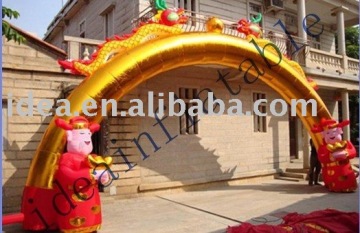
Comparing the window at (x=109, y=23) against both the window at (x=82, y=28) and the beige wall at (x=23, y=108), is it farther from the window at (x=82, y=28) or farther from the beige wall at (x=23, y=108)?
the beige wall at (x=23, y=108)

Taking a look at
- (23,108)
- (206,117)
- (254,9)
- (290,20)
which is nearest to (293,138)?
(290,20)

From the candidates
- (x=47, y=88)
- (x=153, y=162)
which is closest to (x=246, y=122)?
(x=153, y=162)

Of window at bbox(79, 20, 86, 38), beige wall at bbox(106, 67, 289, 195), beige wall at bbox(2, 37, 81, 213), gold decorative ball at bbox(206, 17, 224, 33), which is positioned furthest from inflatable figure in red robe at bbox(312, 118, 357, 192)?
window at bbox(79, 20, 86, 38)

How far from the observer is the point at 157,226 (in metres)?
5.96

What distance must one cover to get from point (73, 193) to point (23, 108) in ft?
9.98

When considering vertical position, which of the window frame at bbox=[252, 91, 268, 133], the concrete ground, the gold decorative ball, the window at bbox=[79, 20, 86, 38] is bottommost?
the concrete ground

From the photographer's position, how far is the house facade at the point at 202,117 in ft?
28.4

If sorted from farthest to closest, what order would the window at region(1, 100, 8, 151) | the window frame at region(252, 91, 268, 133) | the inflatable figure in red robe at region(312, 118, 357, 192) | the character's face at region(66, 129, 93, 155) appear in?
the window frame at region(252, 91, 268, 133) → the inflatable figure in red robe at region(312, 118, 357, 192) → the window at region(1, 100, 8, 151) → the character's face at region(66, 129, 93, 155)

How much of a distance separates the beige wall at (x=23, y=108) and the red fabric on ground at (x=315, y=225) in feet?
16.0

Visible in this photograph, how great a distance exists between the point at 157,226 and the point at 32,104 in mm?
3969

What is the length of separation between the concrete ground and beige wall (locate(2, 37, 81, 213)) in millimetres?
1376

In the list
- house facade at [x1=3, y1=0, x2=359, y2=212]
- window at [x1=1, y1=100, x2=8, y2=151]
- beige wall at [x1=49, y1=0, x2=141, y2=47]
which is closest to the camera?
window at [x1=1, y1=100, x2=8, y2=151]

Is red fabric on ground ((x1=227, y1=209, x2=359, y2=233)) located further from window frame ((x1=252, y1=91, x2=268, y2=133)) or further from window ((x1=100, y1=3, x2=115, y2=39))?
window ((x1=100, y1=3, x2=115, y2=39))

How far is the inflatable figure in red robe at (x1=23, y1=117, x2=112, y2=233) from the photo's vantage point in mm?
5312
